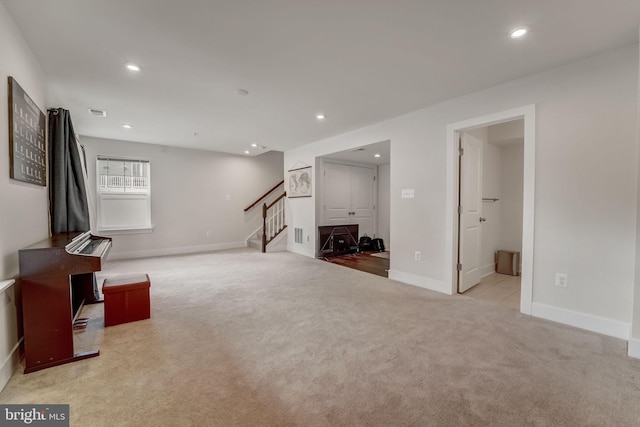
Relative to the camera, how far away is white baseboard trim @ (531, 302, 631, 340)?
7.44ft

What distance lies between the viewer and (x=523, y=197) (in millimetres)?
3248

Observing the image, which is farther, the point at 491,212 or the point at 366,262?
the point at 366,262

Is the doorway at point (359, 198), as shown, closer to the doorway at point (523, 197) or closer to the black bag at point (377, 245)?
the black bag at point (377, 245)

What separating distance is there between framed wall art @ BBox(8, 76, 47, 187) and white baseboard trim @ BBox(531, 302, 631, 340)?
4.57 meters

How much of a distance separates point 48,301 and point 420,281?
12.4ft

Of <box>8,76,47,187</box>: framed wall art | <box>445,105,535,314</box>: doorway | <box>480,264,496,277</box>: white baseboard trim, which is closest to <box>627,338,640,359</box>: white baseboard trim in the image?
<box>445,105,535,314</box>: doorway

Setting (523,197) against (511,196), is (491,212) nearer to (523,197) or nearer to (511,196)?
(511,196)

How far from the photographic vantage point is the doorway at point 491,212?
3.46 meters

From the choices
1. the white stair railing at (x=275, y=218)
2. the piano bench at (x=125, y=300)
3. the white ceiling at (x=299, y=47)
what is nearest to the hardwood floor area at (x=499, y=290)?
the white ceiling at (x=299, y=47)

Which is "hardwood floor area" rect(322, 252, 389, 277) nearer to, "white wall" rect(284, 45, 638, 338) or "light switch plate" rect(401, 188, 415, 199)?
"light switch plate" rect(401, 188, 415, 199)

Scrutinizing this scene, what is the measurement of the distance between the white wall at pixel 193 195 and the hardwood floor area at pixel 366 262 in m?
2.90

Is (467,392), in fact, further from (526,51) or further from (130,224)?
(130,224)

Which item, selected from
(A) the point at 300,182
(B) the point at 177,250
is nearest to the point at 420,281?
(A) the point at 300,182

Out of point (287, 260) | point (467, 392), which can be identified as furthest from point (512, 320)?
point (287, 260)
